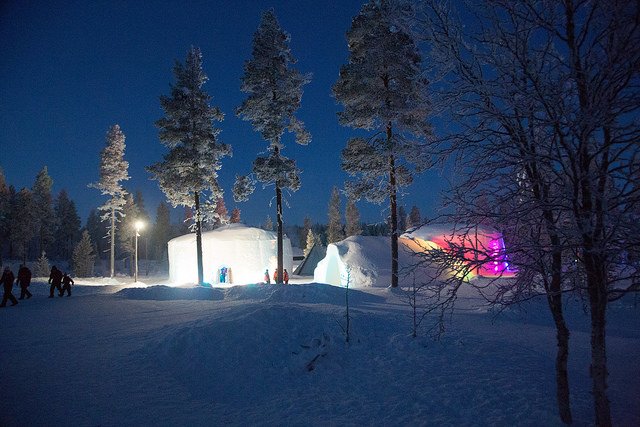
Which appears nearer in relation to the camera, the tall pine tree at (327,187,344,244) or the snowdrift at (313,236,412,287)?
the snowdrift at (313,236,412,287)

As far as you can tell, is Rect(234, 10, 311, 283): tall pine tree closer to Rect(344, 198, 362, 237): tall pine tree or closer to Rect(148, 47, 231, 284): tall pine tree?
Rect(148, 47, 231, 284): tall pine tree

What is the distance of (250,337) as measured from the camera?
24.0 ft

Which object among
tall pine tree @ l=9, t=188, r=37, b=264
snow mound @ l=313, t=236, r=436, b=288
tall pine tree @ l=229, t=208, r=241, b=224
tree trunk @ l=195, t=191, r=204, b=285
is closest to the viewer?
snow mound @ l=313, t=236, r=436, b=288

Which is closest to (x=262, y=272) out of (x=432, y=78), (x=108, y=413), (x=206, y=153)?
(x=206, y=153)

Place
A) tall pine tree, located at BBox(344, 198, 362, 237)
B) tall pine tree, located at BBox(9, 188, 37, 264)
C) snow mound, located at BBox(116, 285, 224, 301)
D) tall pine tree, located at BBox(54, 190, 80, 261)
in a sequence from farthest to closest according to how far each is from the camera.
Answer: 1. tall pine tree, located at BBox(344, 198, 362, 237)
2. tall pine tree, located at BBox(54, 190, 80, 261)
3. tall pine tree, located at BBox(9, 188, 37, 264)
4. snow mound, located at BBox(116, 285, 224, 301)

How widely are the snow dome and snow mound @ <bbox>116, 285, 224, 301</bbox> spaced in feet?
36.9

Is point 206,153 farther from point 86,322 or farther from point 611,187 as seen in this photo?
point 611,187

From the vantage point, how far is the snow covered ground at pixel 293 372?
194 inches

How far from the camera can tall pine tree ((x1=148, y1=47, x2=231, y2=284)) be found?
844 inches

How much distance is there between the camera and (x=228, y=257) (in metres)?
28.0

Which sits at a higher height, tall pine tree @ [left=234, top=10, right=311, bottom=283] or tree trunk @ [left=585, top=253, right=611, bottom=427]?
tall pine tree @ [left=234, top=10, right=311, bottom=283]

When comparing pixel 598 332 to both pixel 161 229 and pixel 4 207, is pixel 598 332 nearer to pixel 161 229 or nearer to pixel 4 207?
pixel 4 207

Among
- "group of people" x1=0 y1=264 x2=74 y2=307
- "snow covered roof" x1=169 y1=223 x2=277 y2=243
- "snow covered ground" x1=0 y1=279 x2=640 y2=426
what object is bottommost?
"snow covered ground" x1=0 y1=279 x2=640 y2=426

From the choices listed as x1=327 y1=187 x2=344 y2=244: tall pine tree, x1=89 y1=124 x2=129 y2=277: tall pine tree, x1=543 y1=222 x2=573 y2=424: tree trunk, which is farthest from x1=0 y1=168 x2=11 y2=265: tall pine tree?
x1=543 y1=222 x2=573 y2=424: tree trunk
